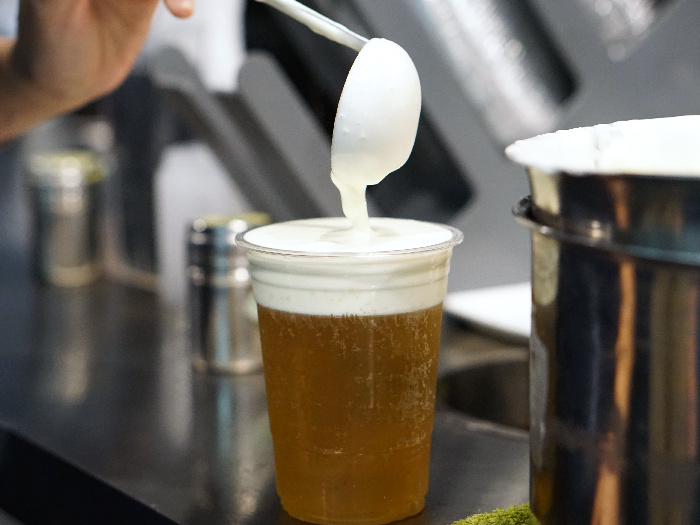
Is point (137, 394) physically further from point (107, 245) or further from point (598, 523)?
point (107, 245)

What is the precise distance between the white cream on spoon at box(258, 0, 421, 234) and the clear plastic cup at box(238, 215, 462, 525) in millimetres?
69

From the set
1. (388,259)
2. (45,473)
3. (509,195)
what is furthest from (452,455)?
(509,195)

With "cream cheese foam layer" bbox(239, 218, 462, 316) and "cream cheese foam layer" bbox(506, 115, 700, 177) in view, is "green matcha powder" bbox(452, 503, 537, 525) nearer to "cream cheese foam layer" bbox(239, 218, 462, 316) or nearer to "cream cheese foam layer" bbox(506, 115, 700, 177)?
"cream cheese foam layer" bbox(239, 218, 462, 316)

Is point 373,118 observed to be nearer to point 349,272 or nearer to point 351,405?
point 349,272

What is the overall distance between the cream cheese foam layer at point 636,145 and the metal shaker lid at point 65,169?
1.67 meters

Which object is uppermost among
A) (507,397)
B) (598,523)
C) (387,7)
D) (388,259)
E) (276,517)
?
(387,7)

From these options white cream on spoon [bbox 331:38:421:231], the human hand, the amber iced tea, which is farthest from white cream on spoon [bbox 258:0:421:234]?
the human hand

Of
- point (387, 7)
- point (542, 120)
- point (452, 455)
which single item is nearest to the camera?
point (452, 455)

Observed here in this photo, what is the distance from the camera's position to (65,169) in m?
2.12

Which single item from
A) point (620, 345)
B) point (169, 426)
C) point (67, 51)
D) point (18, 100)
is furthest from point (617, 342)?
point (18, 100)

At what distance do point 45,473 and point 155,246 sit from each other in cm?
106

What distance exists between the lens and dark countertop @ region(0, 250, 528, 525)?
35.9 inches

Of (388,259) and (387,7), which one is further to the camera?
(387,7)

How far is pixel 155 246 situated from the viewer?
6.82 feet
